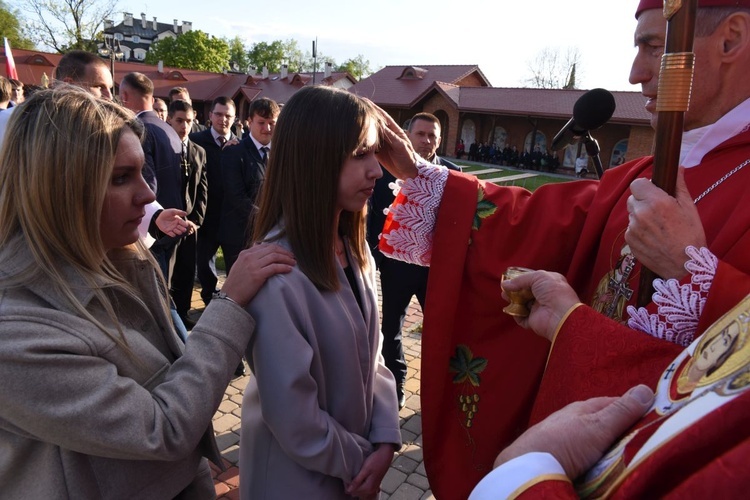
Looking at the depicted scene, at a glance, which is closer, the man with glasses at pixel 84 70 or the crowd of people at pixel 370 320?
the crowd of people at pixel 370 320

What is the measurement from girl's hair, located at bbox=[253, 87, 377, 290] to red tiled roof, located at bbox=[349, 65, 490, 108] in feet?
84.7

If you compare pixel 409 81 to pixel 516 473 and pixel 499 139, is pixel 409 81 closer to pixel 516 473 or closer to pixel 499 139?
pixel 499 139

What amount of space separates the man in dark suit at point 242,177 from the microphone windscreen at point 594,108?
9.87 ft

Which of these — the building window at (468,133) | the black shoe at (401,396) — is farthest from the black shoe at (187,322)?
the building window at (468,133)

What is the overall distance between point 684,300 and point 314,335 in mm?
917

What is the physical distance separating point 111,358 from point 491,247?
1.22 metres

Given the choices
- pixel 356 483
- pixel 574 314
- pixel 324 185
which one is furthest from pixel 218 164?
pixel 574 314

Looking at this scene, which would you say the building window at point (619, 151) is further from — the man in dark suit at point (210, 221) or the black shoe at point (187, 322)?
the black shoe at point (187, 322)

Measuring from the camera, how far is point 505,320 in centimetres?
169

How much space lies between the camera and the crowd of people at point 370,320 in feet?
2.52

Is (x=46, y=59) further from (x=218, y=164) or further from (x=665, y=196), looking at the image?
(x=665, y=196)

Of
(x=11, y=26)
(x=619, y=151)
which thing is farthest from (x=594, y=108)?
(x=11, y=26)

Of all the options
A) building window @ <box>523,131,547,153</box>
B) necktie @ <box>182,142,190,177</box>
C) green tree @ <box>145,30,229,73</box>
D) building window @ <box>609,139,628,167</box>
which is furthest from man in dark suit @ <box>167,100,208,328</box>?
green tree @ <box>145,30,229,73</box>

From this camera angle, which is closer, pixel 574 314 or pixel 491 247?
pixel 574 314
